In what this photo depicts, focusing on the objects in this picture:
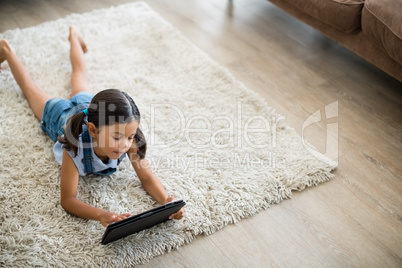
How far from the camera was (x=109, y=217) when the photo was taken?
122 cm

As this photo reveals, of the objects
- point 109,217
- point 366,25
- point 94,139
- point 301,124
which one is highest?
point 366,25

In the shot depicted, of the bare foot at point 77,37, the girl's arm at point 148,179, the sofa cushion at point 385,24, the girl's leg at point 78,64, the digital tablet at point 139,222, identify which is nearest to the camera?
the digital tablet at point 139,222

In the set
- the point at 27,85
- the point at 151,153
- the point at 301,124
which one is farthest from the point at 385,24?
the point at 27,85

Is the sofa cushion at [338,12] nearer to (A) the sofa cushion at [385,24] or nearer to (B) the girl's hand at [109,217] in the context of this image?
(A) the sofa cushion at [385,24]

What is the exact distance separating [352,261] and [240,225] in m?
0.36

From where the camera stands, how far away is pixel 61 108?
153 cm

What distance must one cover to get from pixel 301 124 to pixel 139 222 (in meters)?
0.90

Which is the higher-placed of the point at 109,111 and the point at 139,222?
the point at 109,111

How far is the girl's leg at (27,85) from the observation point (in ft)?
5.50

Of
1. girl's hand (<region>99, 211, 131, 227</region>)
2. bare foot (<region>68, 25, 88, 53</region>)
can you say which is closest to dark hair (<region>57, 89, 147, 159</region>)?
girl's hand (<region>99, 211, 131, 227</region>)

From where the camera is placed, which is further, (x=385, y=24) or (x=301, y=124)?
(x=301, y=124)

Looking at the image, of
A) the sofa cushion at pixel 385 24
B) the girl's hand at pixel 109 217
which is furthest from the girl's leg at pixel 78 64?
the sofa cushion at pixel 385 24

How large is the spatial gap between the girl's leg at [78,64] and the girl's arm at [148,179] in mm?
485

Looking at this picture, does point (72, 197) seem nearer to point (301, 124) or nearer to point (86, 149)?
point (86, 149)
